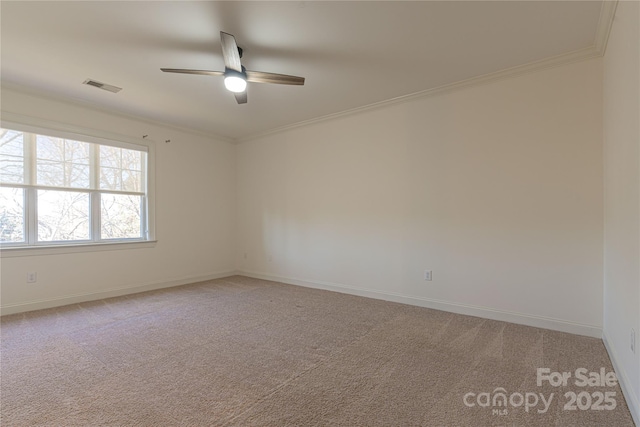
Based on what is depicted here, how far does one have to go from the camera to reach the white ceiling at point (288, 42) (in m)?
2.32

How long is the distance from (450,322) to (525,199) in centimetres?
152

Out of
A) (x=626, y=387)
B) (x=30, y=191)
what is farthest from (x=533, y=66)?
(x=30, y=191)

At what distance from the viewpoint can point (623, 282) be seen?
2.06 m

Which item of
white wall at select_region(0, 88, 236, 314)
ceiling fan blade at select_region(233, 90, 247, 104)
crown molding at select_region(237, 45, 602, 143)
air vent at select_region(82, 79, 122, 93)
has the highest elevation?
air vent at select_region(82, 79, 122, 93)

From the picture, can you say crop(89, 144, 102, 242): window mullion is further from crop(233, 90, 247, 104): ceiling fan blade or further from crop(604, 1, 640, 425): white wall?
crop(604, 1, 640, 425): white wall

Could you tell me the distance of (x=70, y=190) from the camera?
4.09 meters

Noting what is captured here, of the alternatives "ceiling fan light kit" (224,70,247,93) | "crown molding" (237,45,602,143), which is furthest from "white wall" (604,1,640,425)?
"ceiling fan light kit" (224,70,247,93)

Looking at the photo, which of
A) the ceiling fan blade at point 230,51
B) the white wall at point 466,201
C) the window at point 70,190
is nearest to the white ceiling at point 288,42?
the ceiling fan blade at point 230,51

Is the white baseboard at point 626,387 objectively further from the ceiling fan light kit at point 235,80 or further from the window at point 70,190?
the window at point 70,190

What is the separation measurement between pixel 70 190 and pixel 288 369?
387cm

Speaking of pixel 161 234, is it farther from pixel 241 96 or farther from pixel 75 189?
pixel 241 96

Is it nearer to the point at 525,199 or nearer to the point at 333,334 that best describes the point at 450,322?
the point at 333,334

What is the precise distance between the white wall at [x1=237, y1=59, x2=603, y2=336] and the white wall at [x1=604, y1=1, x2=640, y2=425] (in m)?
0.25

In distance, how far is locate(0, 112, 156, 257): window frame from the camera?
145 inches
